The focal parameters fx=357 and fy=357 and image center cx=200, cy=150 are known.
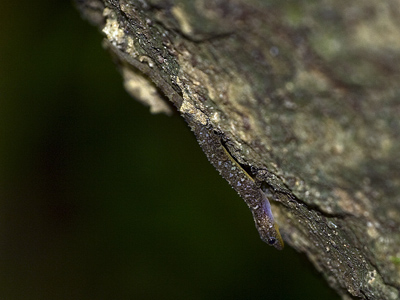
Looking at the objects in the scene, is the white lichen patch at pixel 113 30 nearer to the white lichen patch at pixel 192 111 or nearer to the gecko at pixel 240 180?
the white lichen patch at pixel 192 111

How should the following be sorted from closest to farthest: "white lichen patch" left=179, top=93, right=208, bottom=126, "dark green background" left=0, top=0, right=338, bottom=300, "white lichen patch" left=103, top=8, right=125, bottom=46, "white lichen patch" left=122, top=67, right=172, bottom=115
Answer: "white lichen patch" left=179, top=93, right=208, bottom=126 → "white lichen patch" left=103, top=8, right=125, bottom=46 → "white lichen patch" left=122, top=67, right=172, bottom=115 → "dark green background" left=0, top=0, right=338, bottom=300

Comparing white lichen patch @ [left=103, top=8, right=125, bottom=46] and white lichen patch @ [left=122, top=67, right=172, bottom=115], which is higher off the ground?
white lichen patch @ [left=122, top=67, right=172, bottom=115]

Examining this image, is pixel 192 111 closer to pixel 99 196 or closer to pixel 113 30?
pixel 113 30

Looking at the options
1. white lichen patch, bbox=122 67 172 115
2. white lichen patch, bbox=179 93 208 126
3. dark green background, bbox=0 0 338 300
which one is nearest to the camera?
white lichen patch, bbox=179 93 208 126

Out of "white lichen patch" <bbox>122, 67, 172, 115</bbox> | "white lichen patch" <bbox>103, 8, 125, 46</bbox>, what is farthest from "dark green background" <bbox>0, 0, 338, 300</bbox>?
"white lichen patch" <bbox>103, 8, 125, 46</bbox>

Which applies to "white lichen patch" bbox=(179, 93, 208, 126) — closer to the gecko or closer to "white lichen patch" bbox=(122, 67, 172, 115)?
the gecko

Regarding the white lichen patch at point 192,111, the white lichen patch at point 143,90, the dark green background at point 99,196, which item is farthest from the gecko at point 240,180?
the dark green background at point 99,196
